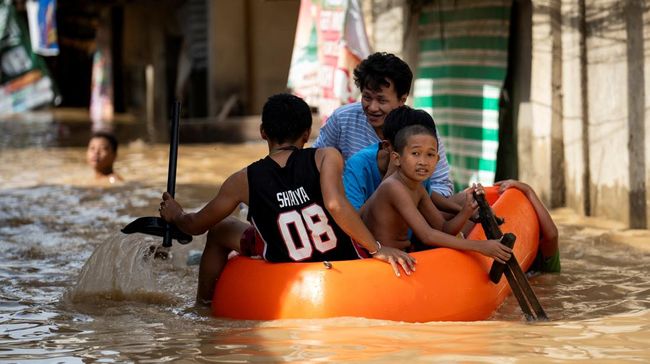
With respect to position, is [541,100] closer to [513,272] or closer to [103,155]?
[513,272]

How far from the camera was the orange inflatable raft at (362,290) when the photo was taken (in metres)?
4.68

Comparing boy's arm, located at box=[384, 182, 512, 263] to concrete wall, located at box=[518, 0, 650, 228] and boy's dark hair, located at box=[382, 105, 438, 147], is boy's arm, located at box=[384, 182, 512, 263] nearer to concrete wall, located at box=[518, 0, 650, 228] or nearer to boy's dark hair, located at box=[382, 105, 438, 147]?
boy's dark hair, located at box=[382, 105, 438, 147]

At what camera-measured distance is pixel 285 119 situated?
4863mm

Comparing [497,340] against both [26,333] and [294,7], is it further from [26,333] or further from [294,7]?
[294,7]

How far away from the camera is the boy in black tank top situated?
477 cm

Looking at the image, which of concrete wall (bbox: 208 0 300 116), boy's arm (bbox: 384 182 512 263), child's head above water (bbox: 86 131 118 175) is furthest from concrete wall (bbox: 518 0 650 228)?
concrete wall (bbox: 208 0 300 116)

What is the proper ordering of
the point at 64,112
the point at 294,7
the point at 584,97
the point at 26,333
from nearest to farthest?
the point at 26,333
the point at 584,97
the point at 294,7
the point at 64,112

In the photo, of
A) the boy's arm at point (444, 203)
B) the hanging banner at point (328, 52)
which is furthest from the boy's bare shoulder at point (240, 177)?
the hanging banner at point (328, 52)

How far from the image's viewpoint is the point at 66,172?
12.4m

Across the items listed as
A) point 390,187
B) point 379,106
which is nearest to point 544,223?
point 379,106

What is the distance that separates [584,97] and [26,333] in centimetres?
461

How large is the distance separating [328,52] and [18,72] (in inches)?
700

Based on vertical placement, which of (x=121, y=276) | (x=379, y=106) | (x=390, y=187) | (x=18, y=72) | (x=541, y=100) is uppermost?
(x=18, y=72)

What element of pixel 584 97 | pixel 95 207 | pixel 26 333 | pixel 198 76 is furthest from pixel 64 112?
pixel 26 333
